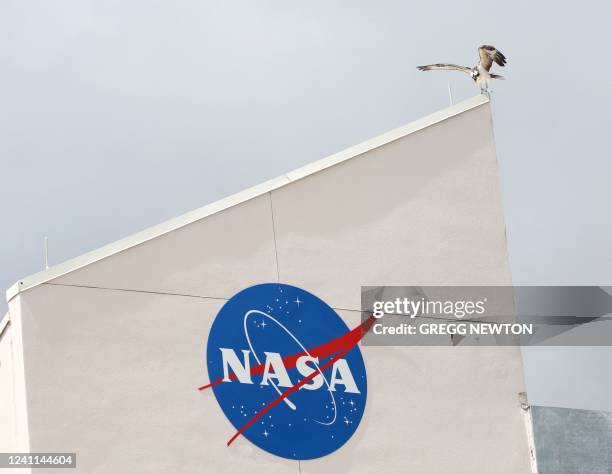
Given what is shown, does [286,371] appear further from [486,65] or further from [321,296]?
[486,65]

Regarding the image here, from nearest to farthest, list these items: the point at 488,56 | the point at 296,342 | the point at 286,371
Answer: the point at 286,371 < the point at 296,342 < the point at 488,56

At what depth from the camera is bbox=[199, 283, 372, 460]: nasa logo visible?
807 inches

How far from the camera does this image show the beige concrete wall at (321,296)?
1919 cm

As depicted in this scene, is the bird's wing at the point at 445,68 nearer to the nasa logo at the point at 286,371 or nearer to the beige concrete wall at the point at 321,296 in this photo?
the beige concrete wall at the point at 321,296

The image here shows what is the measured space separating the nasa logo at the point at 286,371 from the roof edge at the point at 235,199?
1.52 metres

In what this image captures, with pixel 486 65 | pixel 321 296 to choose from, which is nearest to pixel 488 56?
pixel 486 65

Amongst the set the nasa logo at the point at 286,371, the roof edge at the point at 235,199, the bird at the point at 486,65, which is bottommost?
the nasa logo at the point at 286,371

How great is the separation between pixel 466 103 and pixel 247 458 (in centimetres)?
849

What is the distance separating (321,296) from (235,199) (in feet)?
7.32

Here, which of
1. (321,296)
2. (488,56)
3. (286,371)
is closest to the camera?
(286,371)

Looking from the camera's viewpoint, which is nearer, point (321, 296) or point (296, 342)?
point (296, 342)

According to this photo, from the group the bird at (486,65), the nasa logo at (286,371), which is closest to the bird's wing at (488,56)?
the bird at (486,65)

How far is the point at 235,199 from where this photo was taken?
21469 mm

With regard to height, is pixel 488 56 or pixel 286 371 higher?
pixel 488 56
